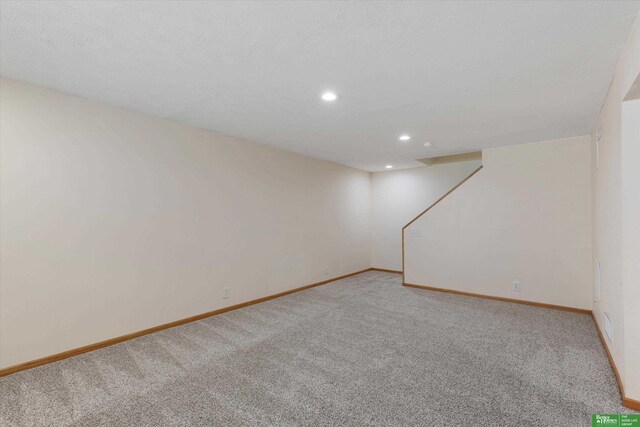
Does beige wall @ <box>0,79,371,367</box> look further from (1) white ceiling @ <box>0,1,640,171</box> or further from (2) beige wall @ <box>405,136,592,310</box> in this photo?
(2) beige wall @ <box>405,136,592,310</box>

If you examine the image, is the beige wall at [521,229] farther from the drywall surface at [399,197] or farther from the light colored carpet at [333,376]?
the drywall surface at [399,197]

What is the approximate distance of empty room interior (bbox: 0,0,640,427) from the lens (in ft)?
5.64

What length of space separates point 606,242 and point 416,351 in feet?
6.37

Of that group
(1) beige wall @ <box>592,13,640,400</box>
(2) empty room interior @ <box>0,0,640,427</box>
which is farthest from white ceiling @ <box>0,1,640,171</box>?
(1) beige wall @ <box>592,13,640,400</box>

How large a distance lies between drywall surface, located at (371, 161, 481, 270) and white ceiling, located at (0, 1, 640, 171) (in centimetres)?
255

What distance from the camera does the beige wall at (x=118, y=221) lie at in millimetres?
2324

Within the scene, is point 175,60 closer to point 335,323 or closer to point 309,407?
point 309,407

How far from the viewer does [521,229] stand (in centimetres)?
418

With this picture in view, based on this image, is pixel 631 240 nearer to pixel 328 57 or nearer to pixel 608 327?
pixel 608 327

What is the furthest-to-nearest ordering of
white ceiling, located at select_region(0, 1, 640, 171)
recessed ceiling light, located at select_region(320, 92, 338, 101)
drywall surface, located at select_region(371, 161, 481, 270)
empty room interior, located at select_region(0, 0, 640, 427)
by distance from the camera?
1. drywall surface, located at select_region(371, 161, 481, 270)
2. recessed ceiling light, located at select_region(320, 92, 338, 101)
3. empty room interior, located at select_region(0, 0, 640, 427)
4. white ceiling, located at select_region(0, 1, 640, 171)

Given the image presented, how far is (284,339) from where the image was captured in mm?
2922

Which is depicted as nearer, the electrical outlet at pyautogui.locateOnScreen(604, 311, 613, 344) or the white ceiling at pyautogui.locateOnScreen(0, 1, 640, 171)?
the white ceiling at pyautogui.locateOnScreen(0, 1, 640, 171)

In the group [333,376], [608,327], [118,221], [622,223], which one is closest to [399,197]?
[608,327]

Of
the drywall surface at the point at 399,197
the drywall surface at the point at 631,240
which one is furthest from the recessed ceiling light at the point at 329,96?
the drywall surface at the point at 399,197
